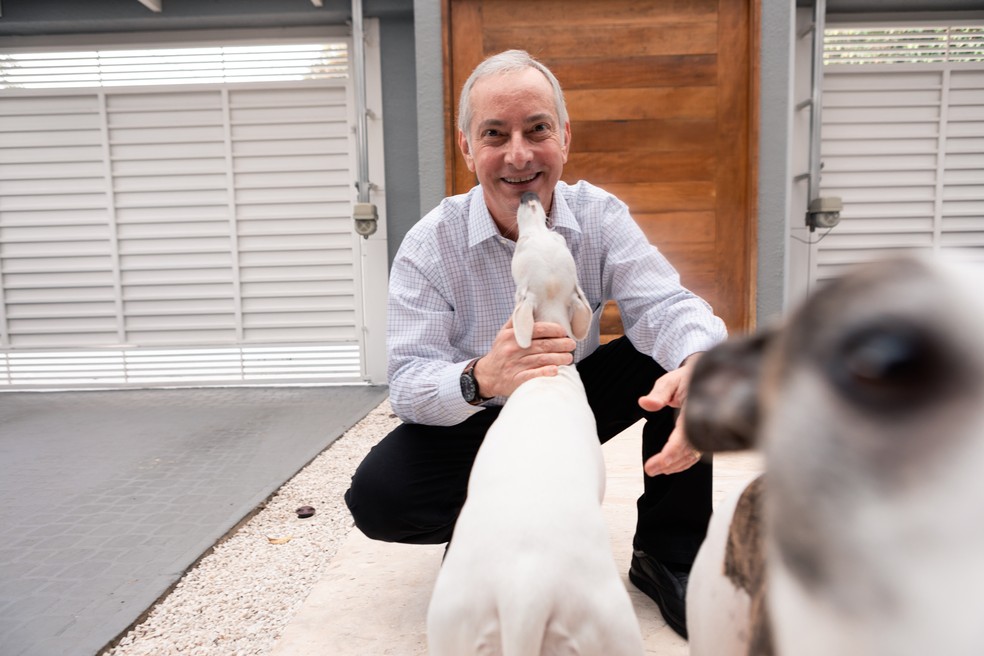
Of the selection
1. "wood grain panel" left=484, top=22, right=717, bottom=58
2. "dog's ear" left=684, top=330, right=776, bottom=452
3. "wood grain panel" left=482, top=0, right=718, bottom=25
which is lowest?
"dog's ear" left=684, top=330, right=776, bottom=452

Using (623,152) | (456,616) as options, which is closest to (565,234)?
(456,616)

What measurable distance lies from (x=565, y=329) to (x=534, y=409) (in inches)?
19.5

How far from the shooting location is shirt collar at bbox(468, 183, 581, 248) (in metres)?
2.15

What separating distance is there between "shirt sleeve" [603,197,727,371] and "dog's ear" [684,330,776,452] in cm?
121

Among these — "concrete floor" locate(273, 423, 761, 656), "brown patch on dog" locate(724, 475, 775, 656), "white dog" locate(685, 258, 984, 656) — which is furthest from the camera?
"concrete floor" locate(273, 423, 761, 656)

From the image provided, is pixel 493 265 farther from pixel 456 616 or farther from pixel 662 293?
pixel 456 616

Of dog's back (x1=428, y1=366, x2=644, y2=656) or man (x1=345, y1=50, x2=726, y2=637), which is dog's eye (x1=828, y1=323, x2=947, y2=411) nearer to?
dog's back (x1=428, y1=366, x2=644, y2=656)

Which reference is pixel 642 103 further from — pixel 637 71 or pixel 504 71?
pixel 504 71

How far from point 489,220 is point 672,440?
1.09 meters

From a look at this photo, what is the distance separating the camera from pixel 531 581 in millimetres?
953

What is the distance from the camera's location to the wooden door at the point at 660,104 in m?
4.40

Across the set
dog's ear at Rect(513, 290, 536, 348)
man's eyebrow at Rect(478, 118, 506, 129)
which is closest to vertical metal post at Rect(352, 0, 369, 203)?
man's eyebrow at Rect(478, 118, 506, 129)

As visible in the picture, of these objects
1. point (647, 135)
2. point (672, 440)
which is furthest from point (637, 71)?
point (672, 440)

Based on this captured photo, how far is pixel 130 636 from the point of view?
189 centimetres
